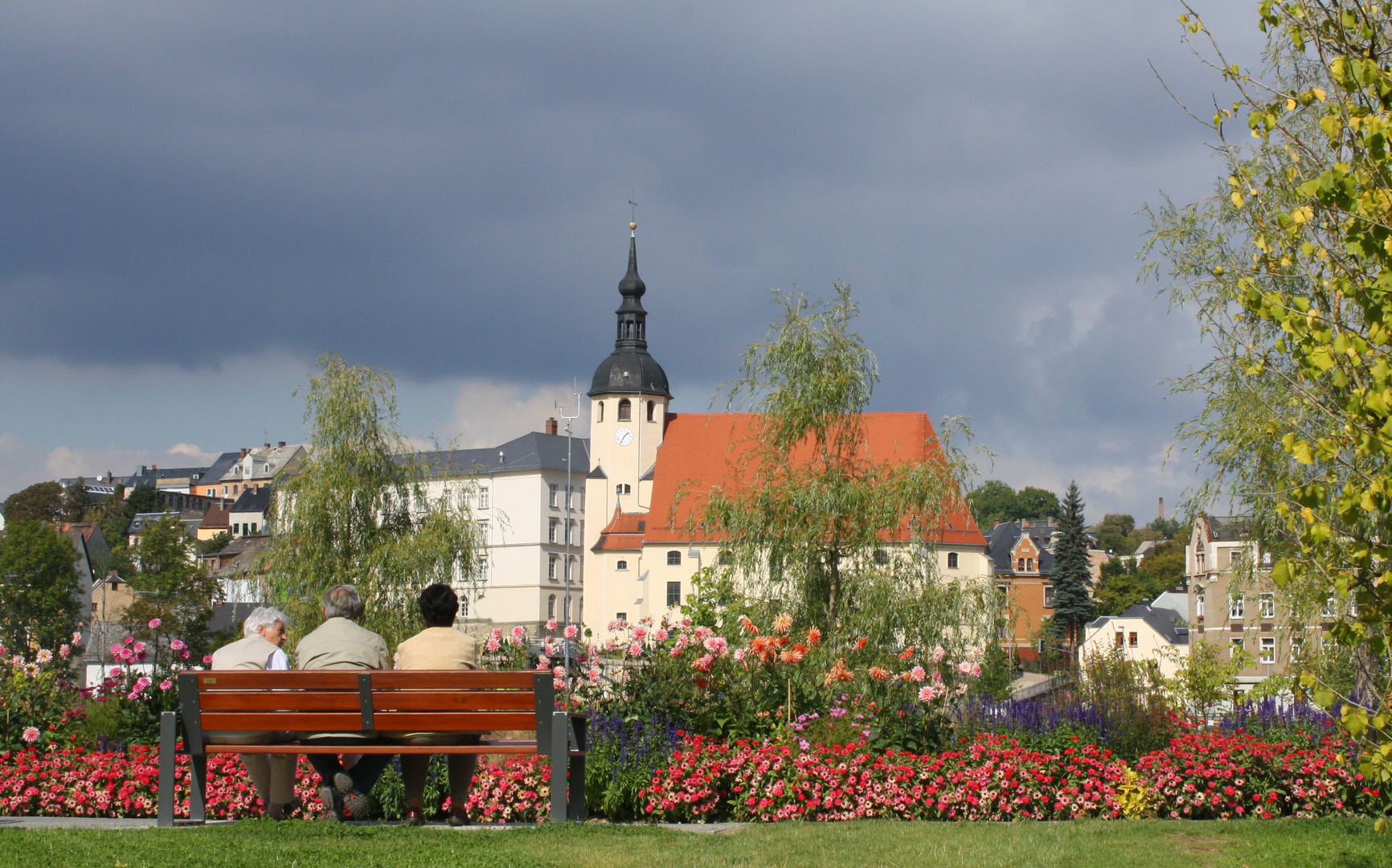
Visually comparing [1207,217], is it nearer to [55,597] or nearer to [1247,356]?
[1247,356]

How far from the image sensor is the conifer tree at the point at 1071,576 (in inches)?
3597

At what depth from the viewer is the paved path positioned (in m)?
7.45

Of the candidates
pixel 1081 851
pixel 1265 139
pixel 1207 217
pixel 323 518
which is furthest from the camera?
pixel 323 518

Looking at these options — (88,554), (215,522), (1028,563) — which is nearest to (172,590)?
(88,554)

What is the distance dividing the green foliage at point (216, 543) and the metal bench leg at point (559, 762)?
145 metres

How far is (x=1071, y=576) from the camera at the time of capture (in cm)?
9256

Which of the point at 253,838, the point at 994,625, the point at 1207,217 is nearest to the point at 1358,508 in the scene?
the point at 253,838

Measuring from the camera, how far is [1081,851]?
7.03m

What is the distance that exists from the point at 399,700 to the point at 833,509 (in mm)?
12155

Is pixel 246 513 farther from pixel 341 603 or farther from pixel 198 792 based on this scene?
pixel 341 603

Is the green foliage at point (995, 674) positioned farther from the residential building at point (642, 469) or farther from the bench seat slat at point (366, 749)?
the residential building at point (642, 469)

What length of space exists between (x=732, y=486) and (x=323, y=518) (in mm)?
11579

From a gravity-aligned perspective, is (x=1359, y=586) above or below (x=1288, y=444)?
below

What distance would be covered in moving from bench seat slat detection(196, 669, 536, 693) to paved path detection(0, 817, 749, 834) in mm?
813
